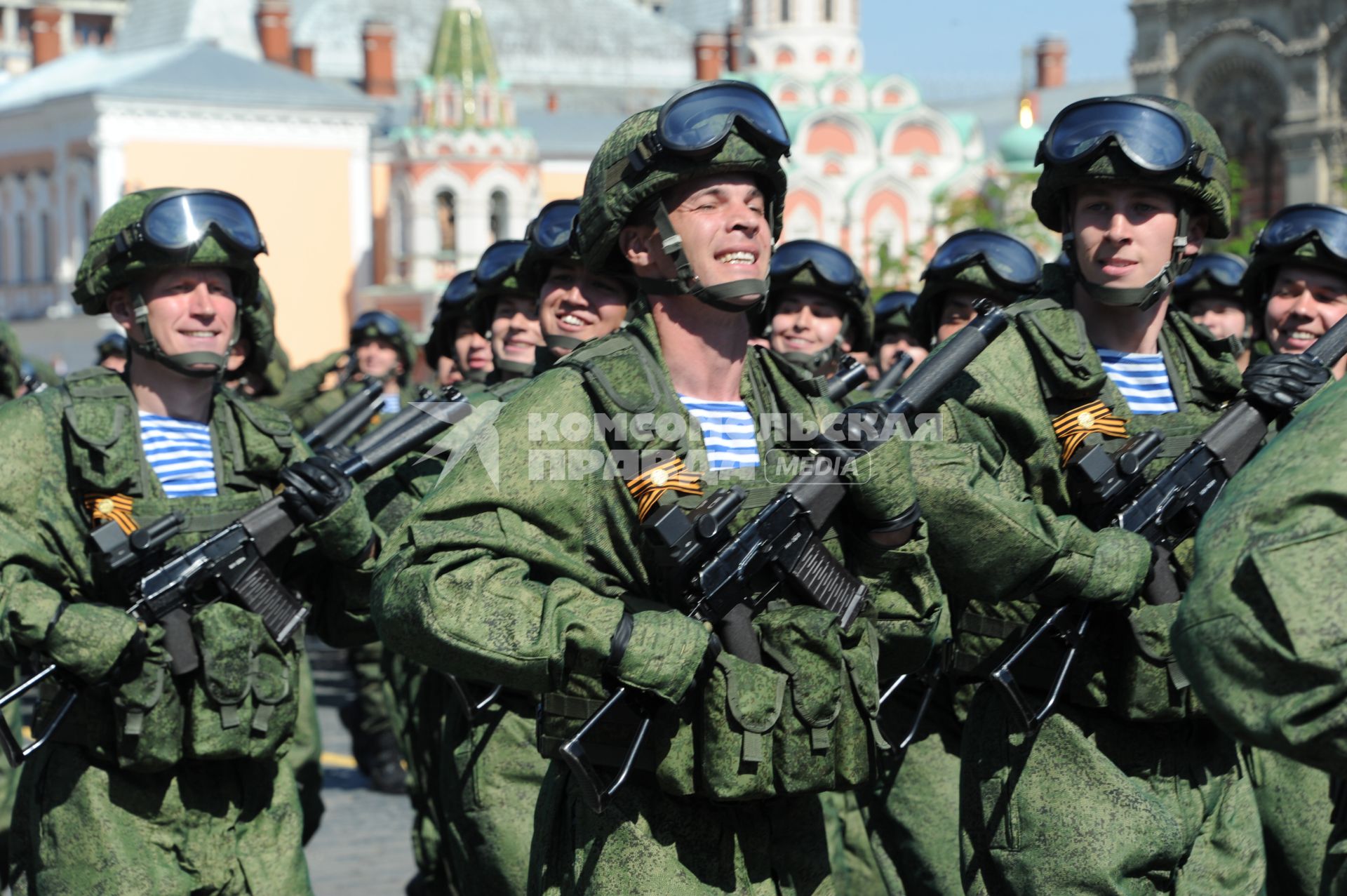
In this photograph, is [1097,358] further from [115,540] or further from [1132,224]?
[115,540]

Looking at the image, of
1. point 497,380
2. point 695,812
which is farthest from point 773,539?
point 497,380

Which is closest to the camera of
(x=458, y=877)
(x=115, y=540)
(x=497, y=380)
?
(x=115, y=540)

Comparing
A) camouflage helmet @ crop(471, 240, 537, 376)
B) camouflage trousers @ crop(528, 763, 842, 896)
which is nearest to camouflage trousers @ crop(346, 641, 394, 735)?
camouflage helmet @ crop(471, 240, 537, 376)

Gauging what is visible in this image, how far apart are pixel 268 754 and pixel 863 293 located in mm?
3766

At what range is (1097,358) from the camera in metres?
5.29

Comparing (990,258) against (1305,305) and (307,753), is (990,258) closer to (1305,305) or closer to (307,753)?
(1305,305)

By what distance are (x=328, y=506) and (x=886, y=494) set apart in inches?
79.6

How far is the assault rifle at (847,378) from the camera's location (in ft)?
24.4

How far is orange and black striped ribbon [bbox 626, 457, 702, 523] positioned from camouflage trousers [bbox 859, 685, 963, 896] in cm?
243

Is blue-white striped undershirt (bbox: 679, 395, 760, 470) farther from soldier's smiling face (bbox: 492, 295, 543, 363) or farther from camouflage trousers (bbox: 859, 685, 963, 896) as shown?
soldier's smiling face (bbox: 492, 295, 543, 363)

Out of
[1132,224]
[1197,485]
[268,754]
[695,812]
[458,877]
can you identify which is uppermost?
[1132,224]

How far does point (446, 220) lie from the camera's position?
2196 inches

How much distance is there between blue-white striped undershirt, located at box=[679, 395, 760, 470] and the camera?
4.51m

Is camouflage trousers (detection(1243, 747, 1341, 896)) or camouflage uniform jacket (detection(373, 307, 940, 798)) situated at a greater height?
camouflage uniform jacket (detection(373, 307, 940, 798))
